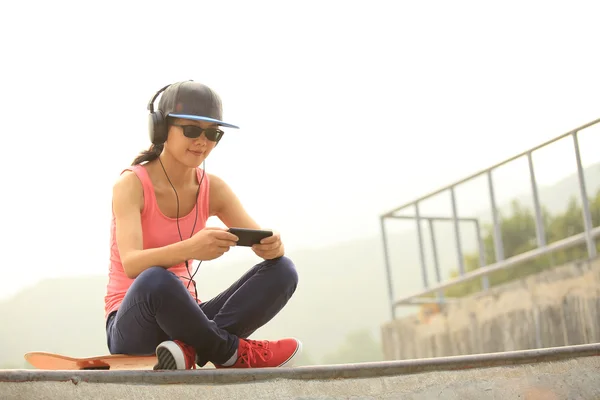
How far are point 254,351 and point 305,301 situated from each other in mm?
125277

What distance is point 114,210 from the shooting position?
11.3 feet

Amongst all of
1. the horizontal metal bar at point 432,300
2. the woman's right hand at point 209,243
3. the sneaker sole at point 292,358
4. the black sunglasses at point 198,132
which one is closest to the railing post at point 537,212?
the horizontal metal bar at point 432,300

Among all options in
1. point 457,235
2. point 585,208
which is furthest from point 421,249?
point 585,208

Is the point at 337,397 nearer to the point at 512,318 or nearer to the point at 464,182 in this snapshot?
the point at 512,318

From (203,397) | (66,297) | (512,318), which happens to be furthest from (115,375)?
(66,297)

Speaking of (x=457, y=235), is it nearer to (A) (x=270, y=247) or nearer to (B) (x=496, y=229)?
(B) (x=496, y=229)

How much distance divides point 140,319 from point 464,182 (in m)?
5.93

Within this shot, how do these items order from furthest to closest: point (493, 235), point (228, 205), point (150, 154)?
point (493, 235) → point (228, 205) → point (150, 154)

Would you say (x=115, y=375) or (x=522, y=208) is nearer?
(x=115, y=375)

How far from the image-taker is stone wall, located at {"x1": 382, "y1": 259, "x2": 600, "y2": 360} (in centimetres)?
633

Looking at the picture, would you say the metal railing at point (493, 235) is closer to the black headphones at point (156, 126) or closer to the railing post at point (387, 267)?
the railing post at point (387, 267)

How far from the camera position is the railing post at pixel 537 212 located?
23.5ft

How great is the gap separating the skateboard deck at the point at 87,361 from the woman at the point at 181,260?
0.06m

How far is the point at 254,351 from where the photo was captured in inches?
133
